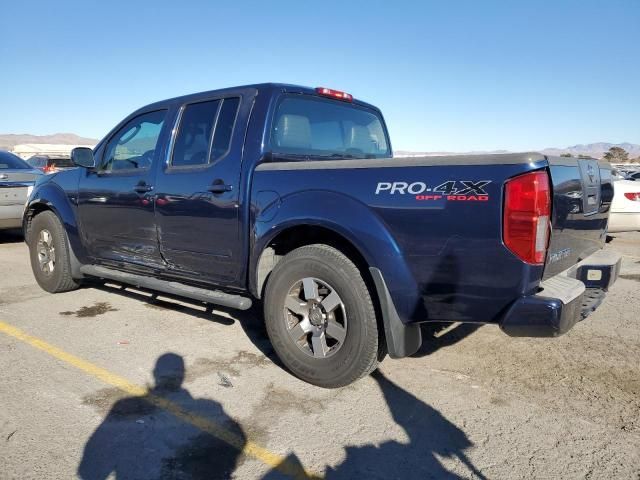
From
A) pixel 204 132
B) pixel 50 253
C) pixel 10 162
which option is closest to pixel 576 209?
pixel 204 132

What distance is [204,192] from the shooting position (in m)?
3.97

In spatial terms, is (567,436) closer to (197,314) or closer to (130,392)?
(130,392)

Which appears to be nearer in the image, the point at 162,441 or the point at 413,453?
the point at 413,453

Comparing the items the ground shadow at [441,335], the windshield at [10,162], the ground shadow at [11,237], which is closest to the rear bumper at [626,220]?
the ground shadow at [441,335]

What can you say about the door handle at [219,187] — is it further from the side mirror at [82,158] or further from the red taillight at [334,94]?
the side mirror at [82,158]

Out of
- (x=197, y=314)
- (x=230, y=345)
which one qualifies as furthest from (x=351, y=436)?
(x=197, y=314)

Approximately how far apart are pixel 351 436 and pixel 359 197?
1.38m

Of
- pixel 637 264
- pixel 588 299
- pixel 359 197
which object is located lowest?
pixel 637 264

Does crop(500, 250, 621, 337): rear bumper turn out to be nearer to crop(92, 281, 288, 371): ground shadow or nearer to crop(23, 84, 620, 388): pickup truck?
crop(23, 84, 620, 388): pickup truck

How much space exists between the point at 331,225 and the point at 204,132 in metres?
1.66

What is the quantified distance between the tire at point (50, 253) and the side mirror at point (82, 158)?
885 millimetres

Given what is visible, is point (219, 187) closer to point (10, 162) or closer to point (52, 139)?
point (10, 162)

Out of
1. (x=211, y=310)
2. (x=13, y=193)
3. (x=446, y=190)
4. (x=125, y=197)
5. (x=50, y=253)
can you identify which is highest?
(x=446, y=190)

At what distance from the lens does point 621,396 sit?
10.7 ft
